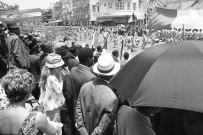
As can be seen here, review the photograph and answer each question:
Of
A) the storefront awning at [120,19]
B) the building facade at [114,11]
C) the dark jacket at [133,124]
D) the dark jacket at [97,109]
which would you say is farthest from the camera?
the storefront awning at [120,19]

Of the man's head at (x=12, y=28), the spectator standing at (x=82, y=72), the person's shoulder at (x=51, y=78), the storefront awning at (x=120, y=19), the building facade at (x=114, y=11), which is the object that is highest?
the building facade at (x=114, y=11)

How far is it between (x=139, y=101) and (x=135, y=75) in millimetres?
343

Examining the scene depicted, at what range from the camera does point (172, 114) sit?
2.54 metres

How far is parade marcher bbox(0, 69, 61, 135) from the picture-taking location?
7.18 feet

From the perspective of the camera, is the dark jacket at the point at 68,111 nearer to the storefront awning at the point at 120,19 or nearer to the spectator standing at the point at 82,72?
the spectator standing at the point at 82,72

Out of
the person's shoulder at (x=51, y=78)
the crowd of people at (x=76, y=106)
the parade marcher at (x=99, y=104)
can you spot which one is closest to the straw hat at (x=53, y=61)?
the crowd of people at (x=76, y=106)

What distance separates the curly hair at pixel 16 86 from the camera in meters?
2.29

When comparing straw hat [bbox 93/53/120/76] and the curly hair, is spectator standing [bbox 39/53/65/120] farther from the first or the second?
the curly hair

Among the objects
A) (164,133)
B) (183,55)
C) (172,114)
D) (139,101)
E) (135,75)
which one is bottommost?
(164,133)

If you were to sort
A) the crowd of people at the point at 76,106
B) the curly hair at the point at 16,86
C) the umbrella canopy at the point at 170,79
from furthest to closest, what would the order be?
the curly hair at the point at 16,86, the crowd of people at the point at 76,106, the umbrella canopy at the point at 170,79

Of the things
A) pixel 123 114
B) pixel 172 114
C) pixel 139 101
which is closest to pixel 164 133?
pixel 172 114

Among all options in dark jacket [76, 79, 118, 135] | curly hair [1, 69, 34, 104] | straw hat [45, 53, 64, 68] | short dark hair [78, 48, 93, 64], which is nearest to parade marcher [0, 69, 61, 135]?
curly hair [1, 69, 34, 104]

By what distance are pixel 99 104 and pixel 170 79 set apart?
1067mm

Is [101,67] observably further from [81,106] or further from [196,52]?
[196,52]
